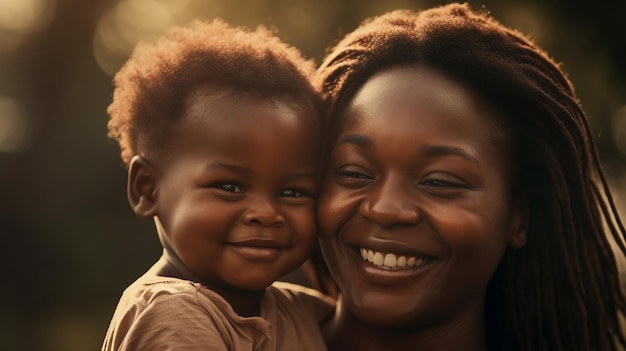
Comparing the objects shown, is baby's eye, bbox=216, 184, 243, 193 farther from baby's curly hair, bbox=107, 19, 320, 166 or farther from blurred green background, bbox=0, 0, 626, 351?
blurred green background, bbox=0, 0, 626, 351

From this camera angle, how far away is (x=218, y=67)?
3.11m

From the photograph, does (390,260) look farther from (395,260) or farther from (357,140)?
(357,140)

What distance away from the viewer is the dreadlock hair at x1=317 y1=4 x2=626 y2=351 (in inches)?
126

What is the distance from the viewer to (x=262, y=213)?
9.70ft

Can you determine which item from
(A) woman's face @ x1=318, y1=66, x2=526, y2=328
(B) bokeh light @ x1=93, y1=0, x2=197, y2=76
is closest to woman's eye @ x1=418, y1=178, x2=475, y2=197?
(A) woman's face @ x1=318, y1=66, x2=526, y2=328

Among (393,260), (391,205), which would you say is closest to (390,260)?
(393,260)

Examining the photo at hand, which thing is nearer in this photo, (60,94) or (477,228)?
(477,228)

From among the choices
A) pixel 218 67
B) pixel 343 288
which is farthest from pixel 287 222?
pixel 218 67

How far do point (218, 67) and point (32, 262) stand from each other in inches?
306

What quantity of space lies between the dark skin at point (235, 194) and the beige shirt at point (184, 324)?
0.19 metres

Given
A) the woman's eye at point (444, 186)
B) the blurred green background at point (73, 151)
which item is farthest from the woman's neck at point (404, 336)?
the blurred green background at point (73, 151)

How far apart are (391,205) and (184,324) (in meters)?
0.79

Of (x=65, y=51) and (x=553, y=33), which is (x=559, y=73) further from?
(x=65, y=51)

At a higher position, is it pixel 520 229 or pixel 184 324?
pixel 520 229
